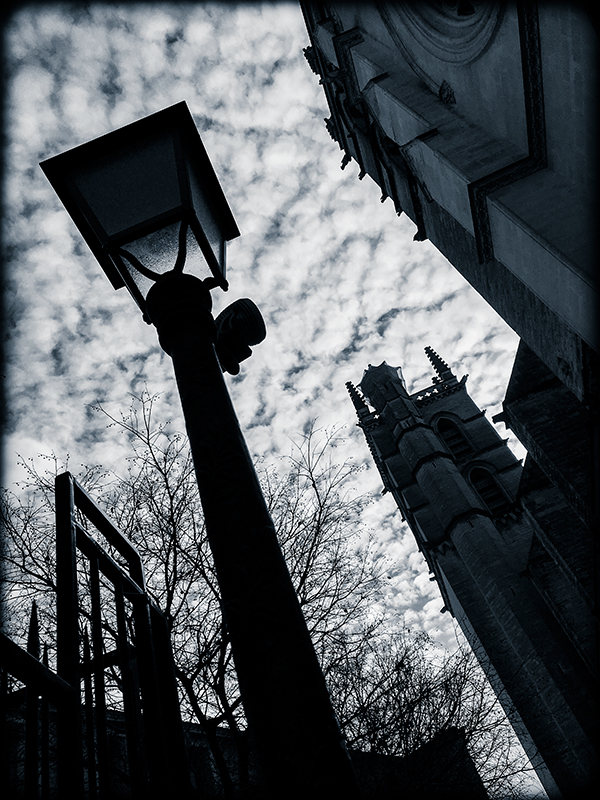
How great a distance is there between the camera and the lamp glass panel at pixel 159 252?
2.17 metres

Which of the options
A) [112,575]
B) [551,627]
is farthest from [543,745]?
[112,575]

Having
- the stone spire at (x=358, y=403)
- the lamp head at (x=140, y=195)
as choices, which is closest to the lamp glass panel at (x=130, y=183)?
the lamp head at (x=140, y=195)

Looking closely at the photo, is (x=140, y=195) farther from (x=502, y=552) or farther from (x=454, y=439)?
(x=454, y=439)

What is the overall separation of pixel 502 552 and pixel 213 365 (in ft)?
75.1

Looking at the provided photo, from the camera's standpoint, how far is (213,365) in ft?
6.21

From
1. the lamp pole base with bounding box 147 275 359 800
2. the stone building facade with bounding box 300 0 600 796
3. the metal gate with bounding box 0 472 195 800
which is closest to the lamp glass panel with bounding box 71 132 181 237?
the lamp pole base with bounding box 147 275 359 800

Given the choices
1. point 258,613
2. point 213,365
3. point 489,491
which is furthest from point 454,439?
point 258,613

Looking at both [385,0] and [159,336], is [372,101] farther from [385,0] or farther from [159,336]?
[159,336]

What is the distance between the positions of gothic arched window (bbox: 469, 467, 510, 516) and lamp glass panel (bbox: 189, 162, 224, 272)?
25.0 meters

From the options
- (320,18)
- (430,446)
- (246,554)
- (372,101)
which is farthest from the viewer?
(430,446)

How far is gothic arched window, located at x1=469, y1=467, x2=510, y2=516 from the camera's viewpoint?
2553 centimetres

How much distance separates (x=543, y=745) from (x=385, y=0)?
68.6ft

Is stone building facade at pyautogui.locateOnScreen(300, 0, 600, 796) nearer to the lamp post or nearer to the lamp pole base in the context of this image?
the lamp post

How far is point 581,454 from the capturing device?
10.7m
